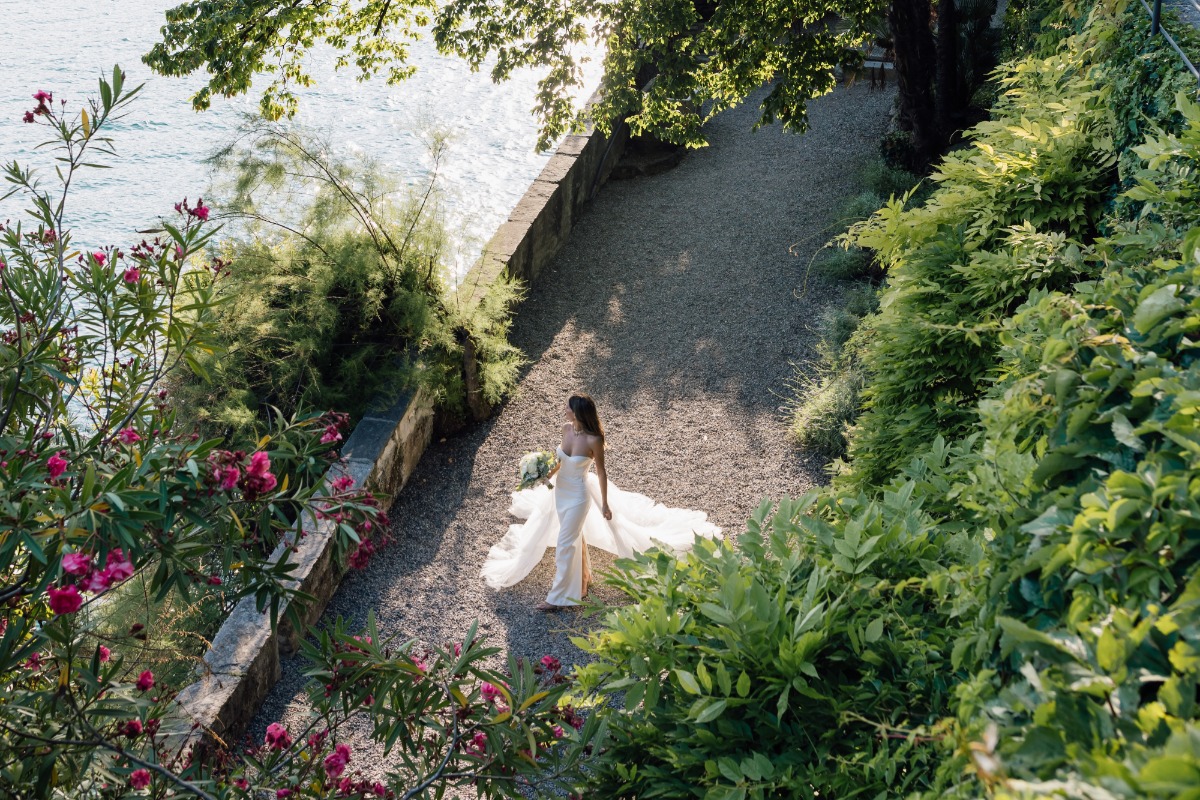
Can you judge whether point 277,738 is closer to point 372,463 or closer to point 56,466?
point 56,466

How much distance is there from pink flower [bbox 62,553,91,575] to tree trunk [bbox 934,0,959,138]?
35.6 feet

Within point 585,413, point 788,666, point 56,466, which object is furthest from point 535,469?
point 56,466

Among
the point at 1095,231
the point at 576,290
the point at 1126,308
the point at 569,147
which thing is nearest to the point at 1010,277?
the point at 1095,231

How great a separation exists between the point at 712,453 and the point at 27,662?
5586mm

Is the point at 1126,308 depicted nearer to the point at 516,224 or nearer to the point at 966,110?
the point at 516,224

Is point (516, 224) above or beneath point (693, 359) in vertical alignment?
above

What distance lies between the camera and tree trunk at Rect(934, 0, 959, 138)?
1091cm

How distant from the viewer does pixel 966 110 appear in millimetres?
11945

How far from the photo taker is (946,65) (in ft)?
36.5

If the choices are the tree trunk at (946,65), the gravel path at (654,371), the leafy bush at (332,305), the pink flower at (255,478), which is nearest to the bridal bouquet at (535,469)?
the gravel path at (654,371)

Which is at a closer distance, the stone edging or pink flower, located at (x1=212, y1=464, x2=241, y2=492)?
pink flower, located at (x1=212, y1=464, x2=241, y2=492)

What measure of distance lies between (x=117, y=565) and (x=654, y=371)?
6756mm

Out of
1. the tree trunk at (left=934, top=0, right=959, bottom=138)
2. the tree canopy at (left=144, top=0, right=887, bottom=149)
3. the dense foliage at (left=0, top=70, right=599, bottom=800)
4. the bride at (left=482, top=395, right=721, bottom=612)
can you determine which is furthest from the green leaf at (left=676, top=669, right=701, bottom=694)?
the tree trunk at (left=934, top=0, right=959, bottom=138)

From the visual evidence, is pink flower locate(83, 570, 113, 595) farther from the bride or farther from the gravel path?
the bride
